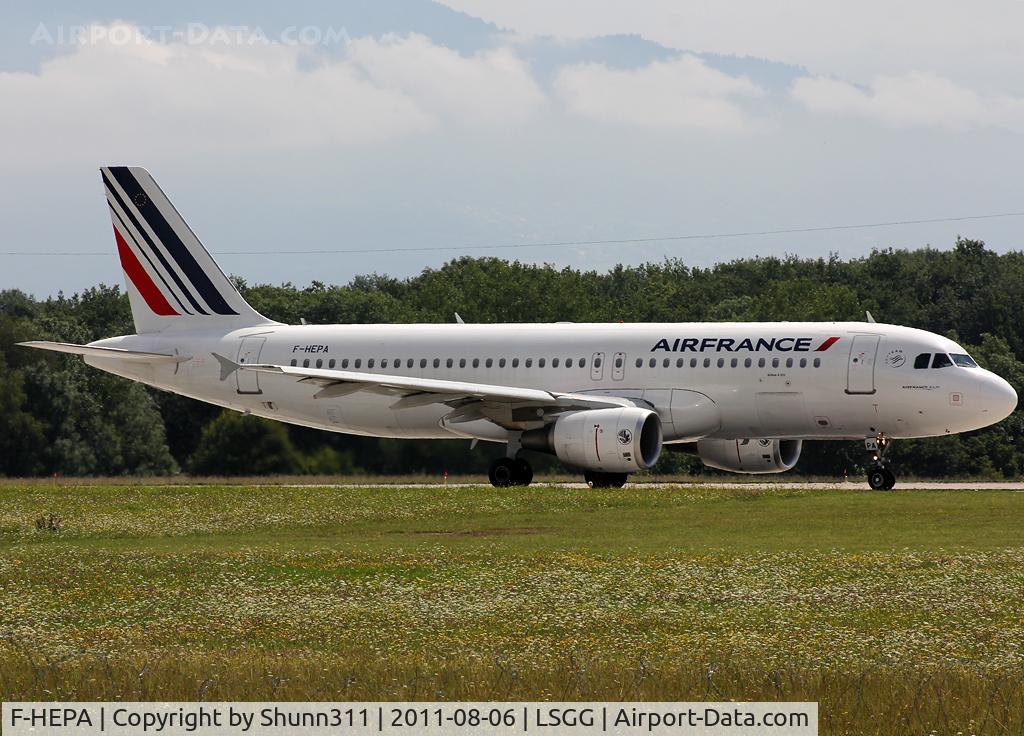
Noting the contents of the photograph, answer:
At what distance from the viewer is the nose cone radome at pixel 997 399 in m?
37.2

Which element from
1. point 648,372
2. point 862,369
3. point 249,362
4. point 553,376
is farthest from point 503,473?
point 862,369

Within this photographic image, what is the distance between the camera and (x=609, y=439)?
3678cm

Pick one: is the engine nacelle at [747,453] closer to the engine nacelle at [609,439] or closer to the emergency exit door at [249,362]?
the engine nacelle at [609,439]

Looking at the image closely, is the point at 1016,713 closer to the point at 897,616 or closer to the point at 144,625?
the point at 897,616

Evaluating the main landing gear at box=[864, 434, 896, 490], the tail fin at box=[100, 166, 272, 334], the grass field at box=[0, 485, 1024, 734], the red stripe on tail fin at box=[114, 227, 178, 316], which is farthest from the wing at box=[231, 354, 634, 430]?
the red stripe on tail fin at box=[114, 227, 178, 316]

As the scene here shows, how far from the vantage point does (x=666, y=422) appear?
3956cm

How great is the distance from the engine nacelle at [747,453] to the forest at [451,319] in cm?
961

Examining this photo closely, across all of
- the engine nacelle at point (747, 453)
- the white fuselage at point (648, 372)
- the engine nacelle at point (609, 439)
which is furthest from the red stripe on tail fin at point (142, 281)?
the engine nacelle at point (747, 453)

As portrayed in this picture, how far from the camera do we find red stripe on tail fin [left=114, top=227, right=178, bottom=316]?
154 ft

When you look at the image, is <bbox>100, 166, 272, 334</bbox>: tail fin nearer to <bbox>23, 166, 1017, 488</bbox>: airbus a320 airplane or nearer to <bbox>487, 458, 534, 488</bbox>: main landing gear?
<bbox>23, 166, 1017, 488</bbox>: airbus a320 airplane

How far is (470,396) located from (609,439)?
3.92 metres

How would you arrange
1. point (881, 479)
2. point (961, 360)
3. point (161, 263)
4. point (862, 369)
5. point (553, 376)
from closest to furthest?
point (862, 369), point (961, 360), point (881, 479), point (553, 376), point (161, 263)

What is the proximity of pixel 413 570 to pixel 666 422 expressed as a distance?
19202 mm

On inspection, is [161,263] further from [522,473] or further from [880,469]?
[880,469]
